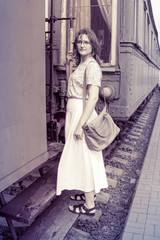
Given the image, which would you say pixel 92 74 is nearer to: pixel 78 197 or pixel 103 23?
pixel 78 197

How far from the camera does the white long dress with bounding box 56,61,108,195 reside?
10.3ft

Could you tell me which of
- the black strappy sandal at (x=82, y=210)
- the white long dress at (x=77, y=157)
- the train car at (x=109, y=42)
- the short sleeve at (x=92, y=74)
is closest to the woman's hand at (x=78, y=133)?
the white long dress at (x=77, y=157)

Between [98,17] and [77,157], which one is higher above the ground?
[98,17]

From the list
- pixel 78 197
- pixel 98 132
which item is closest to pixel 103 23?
pixel 98 132

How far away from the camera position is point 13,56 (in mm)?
2703

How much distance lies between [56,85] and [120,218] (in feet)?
7.66

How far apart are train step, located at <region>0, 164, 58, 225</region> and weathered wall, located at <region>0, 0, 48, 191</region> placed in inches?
9.5

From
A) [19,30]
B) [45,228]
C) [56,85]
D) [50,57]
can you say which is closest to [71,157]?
[45,228]

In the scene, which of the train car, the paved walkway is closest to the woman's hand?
the paved walkway

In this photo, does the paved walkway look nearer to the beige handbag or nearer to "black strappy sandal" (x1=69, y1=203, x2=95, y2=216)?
"black strappy sandal" (x1=69, y1=203, x2=95, y2=216)

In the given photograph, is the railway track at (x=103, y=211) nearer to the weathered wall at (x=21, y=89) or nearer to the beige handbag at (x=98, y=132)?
the weathered wall at (x=21, y=89)

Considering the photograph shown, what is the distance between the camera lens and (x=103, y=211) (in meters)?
3.86

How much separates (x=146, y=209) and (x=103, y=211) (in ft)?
1.81

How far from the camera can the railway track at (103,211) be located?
9.85 ft
